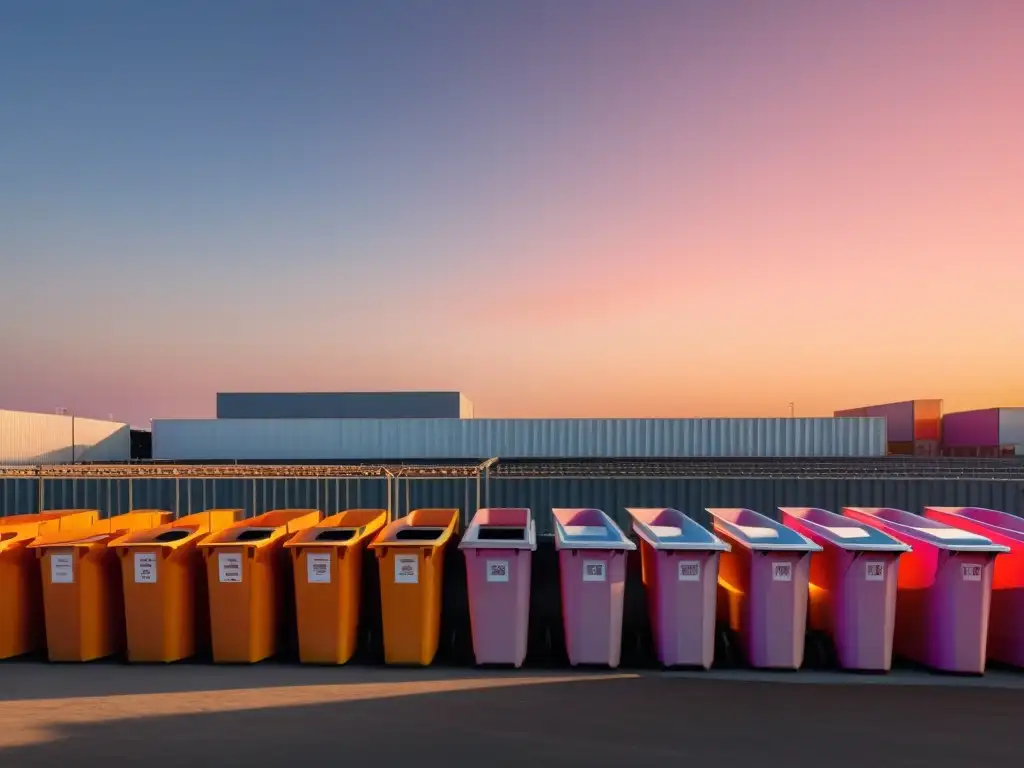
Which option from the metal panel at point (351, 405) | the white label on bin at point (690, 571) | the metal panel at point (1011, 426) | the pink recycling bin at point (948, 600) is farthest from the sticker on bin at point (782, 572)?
the metal panel at point (351, 405)

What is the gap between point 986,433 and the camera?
20359mm

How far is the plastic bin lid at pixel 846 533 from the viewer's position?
5.36 m

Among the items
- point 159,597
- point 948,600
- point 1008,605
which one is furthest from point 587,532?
point 159,597

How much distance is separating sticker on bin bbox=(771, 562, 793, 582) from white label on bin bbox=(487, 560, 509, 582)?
236 cm

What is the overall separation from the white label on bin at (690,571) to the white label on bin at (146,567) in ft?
15.4

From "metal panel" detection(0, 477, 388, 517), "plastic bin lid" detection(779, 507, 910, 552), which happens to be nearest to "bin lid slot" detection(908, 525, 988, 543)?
"plastic bin lid" detection(779, 507, 910, 552)

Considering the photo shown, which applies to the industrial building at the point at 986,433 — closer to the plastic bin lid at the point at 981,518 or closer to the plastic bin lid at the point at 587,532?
the plastic bin lid at the point at 981,518

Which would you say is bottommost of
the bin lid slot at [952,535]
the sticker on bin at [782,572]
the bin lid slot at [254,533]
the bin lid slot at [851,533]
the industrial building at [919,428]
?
the industrial building at [919,428]

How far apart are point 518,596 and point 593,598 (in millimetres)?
671

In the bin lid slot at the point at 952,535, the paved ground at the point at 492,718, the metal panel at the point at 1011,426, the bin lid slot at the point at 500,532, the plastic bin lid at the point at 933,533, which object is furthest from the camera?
the metal panel at the point at 1011,426

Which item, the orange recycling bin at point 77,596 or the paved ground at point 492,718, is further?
the orange recycling bin at point 77,596

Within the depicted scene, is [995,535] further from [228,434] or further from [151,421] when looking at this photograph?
[151,421]

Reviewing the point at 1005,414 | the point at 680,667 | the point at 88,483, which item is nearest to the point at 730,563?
the point at 680,667

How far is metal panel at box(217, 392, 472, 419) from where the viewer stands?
29125 millimetres
